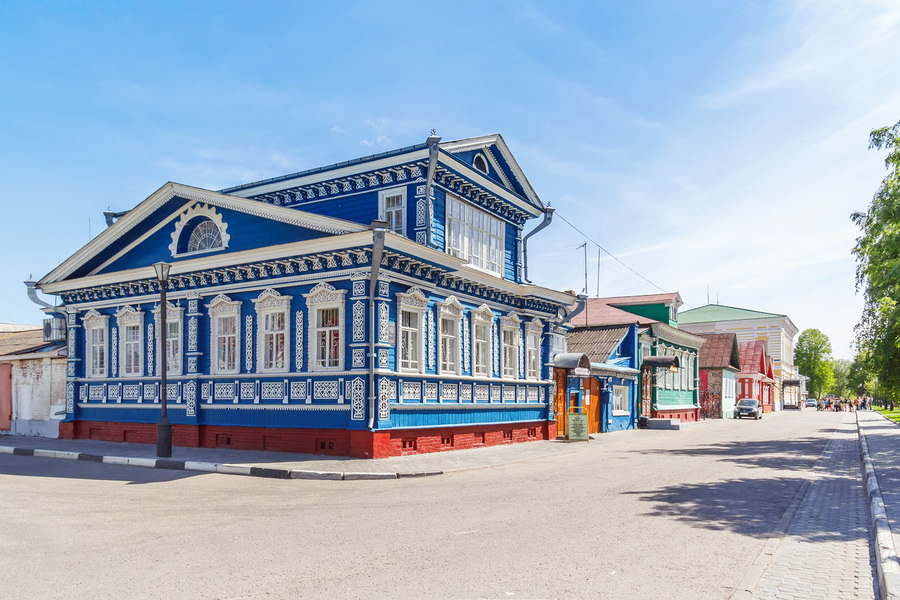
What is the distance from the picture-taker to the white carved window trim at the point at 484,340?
20.9 meters

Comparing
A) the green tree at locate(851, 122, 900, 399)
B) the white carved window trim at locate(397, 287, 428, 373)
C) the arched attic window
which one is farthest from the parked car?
the white carved window trim at locate(397, 287, 428, 373)

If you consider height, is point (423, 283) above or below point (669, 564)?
above

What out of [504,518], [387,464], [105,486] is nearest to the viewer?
[504,518]

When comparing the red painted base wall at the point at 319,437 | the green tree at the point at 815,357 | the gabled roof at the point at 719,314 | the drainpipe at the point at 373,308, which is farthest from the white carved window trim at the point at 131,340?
the green tree at the point at 815,357

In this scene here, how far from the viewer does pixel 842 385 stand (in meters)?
145

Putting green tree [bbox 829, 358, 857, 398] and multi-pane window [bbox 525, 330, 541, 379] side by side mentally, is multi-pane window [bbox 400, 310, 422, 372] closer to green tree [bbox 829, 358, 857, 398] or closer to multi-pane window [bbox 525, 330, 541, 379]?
multi-pane window [bbox 525, 330, 541, 379]

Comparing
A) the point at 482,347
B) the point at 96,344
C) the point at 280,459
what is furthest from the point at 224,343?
the point at 482,347

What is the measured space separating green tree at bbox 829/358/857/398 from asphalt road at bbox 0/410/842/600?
139m

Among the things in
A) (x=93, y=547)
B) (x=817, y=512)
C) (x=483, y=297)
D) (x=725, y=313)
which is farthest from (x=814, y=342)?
(x=93, y=547)

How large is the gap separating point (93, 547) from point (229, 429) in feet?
36.5

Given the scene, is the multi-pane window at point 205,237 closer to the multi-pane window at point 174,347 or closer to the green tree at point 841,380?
the multi-pane window at point 174,347

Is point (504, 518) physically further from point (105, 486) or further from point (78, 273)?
point (78, 273)

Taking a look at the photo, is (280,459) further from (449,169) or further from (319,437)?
(449,169)

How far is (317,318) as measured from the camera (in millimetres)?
17500
